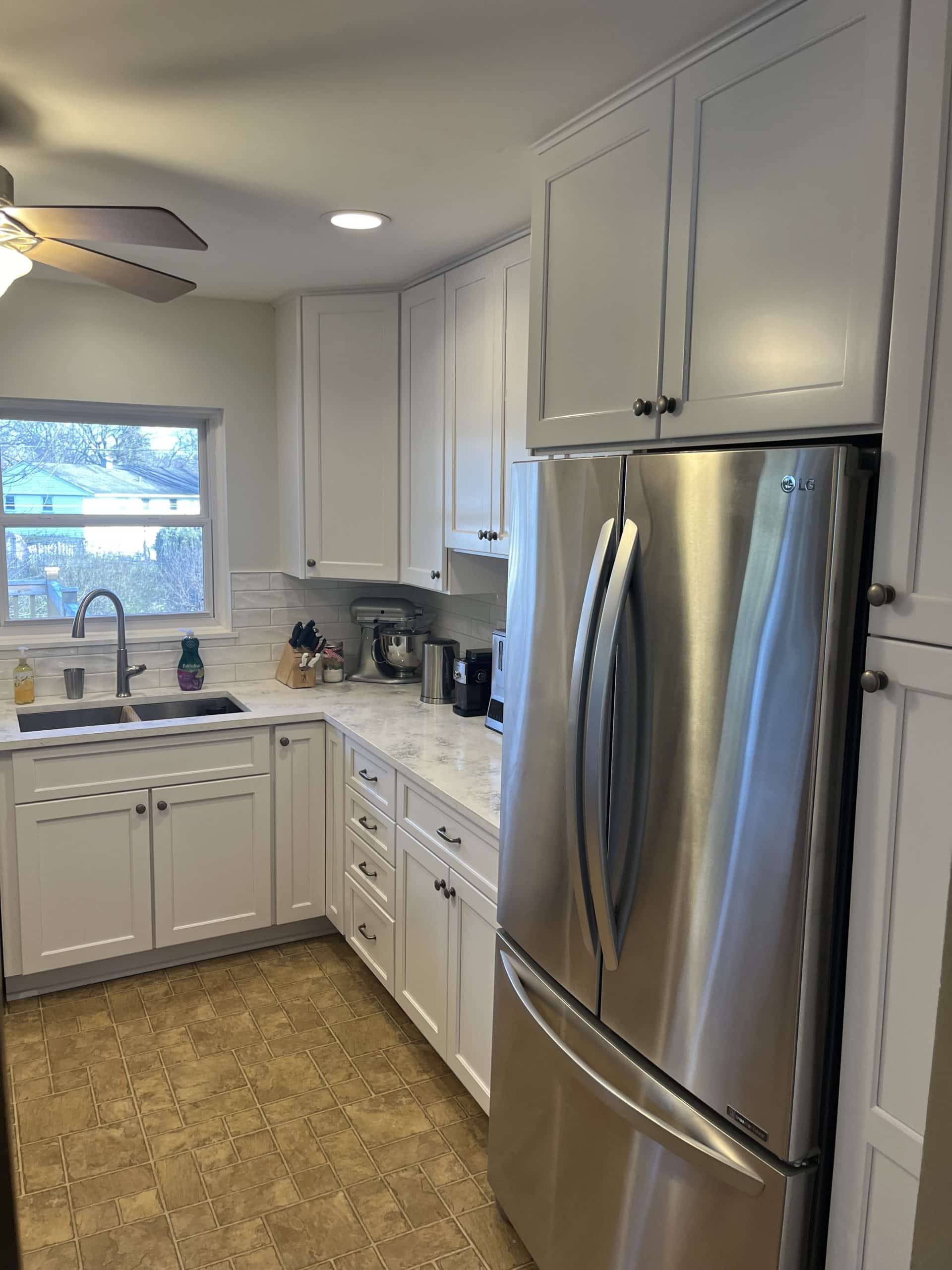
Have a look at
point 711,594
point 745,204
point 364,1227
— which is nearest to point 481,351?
point 745,204

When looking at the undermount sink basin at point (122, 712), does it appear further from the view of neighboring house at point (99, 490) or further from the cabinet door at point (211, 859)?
the view of neighboring house at point (99, 490)

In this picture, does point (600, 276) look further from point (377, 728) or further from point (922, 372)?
point (377, 728)

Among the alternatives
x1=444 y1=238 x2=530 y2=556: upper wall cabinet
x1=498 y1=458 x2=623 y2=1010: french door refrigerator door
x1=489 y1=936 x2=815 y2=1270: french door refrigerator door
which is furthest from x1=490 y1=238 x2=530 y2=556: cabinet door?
x1=489 y1=936 x2=815 y2=1270: french door refrigerator door

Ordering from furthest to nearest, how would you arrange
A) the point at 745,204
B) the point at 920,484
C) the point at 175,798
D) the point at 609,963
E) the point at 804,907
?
the point at 175,798, the point at 609,963, the point at 745,204, the point at 804,907, the point at 920,484

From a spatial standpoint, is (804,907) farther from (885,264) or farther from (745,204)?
(745,204)

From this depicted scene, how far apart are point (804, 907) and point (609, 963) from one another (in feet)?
1.49

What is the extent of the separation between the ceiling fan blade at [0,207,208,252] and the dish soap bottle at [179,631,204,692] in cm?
191

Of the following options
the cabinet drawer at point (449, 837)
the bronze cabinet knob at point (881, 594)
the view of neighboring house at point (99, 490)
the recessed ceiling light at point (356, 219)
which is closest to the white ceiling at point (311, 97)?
the recessed ceiling light at point (356, 219)

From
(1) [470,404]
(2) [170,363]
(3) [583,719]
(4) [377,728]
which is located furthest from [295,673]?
(3) [583,719]

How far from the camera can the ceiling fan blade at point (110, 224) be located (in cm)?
174

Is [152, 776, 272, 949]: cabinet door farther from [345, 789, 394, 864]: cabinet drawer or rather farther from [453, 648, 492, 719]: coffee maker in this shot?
[453, 648, 492, 719]: coffee maker

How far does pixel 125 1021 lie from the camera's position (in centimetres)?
292

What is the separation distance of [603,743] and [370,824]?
156cm

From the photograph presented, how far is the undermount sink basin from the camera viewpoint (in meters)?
3.29
